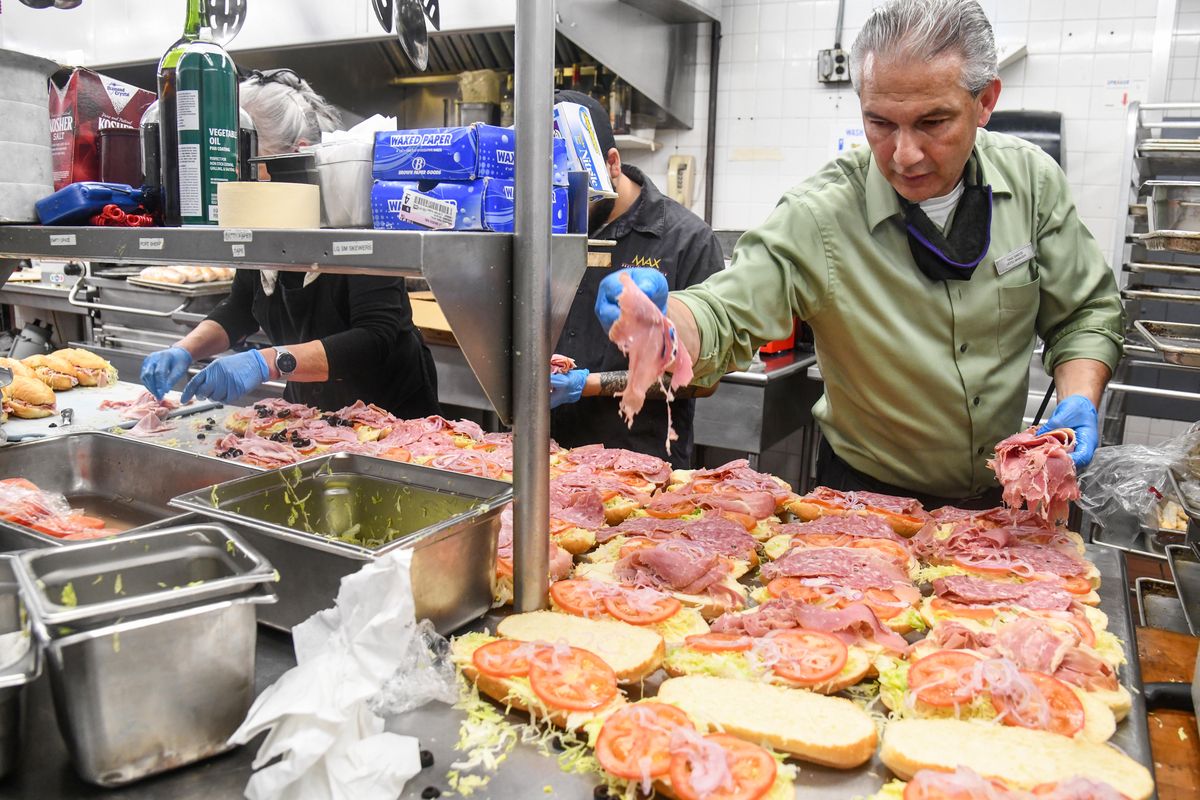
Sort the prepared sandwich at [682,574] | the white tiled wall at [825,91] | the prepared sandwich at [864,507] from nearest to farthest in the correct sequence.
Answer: the prepared sandwich at [682,574], the prepared sandwich at [864,507], the white tiled wall at [825,91]

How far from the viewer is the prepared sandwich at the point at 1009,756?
1277mm

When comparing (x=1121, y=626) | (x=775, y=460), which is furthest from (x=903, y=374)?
(x=775, y=460)

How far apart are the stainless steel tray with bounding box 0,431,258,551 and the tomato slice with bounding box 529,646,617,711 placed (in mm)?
1216

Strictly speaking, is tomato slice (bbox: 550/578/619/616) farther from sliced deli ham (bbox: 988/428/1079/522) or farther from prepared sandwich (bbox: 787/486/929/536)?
sliced deli ham (bbox: 988/428/1079/522)

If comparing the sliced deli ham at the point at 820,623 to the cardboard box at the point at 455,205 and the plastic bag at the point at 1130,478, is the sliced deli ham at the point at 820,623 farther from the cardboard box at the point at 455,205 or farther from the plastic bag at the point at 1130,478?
the plastic bag at the point at 1130,478

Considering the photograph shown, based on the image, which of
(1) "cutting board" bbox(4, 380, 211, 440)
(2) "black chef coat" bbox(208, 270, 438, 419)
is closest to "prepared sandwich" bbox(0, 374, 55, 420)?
(1) "cutting board" bbox(4, 380, 211, 440)

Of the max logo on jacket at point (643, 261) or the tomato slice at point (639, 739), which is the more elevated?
the max logo on jacket at point (643, 261)

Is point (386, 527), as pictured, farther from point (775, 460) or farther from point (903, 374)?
point (775, 460)

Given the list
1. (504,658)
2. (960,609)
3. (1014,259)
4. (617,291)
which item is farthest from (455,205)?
(1014,259)

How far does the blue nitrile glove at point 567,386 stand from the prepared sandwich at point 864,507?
34.1 inches

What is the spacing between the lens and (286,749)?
1188mm

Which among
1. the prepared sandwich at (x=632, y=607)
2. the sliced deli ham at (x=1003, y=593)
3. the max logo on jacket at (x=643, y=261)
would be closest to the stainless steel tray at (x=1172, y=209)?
the sliced deli ham at (x=1003, y=593)

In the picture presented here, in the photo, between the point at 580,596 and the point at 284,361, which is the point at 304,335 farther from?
the point at 580,596

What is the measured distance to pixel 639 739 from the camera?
1328 millimetres
